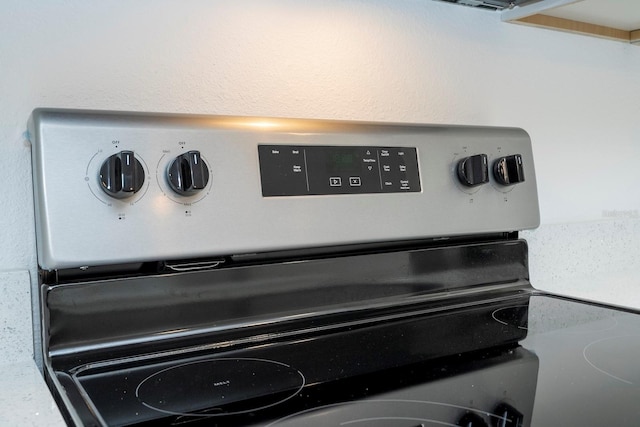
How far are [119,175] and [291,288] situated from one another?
0.90 ft

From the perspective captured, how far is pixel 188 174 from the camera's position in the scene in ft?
2.26

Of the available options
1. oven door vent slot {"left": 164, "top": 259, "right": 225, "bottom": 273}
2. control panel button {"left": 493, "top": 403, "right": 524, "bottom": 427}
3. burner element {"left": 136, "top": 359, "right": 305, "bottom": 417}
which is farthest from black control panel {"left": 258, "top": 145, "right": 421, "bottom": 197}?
control panel button {"left": 493, "top": 403, "right": 524, "bottom": 427}

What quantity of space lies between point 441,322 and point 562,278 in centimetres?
47

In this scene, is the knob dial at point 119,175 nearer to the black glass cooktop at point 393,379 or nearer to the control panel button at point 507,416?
the black glass cooktop at point 393,379

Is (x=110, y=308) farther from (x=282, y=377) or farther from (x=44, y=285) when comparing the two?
(x=282, y=377)

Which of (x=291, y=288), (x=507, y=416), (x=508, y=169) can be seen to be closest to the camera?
(x=507, y=416)

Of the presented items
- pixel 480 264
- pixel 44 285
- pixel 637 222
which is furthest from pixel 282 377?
pixel 637 222

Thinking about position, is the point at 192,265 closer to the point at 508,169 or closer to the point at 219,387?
the point at 219,387

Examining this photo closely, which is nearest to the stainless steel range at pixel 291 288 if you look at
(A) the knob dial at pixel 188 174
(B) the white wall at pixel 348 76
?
(A) the knob dial at pixel 188 174

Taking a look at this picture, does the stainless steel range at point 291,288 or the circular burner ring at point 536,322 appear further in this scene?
the circular burner ring at point 536,322

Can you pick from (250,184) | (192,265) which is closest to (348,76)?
(250,184)

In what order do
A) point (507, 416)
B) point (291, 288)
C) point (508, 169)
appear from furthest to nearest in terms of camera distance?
point (508, 169), point (291, 288), point (507, 416)

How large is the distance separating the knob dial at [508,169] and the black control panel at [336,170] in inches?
6.0

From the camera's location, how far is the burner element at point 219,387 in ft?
1.82
